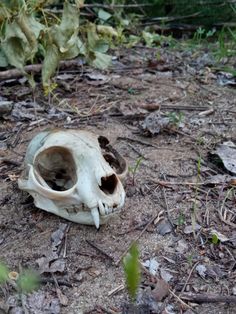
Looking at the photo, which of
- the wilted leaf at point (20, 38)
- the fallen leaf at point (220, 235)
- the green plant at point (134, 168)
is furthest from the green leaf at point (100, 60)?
the fallen leaf at point (220, 235)

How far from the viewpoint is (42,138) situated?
1.94 m

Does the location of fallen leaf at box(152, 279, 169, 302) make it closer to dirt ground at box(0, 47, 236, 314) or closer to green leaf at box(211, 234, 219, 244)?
dirt ground at box(0, 47, 236, 314)

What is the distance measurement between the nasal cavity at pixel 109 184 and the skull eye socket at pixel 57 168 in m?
0.13

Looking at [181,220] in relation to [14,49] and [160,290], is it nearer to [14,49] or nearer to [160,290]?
[160,290]

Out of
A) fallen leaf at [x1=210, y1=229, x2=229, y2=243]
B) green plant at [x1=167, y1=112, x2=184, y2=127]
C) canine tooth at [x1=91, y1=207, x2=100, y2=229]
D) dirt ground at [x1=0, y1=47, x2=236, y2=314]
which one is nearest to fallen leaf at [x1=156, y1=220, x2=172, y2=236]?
dirt ground at [x1=0, y1=47, x2=236, y2=314]

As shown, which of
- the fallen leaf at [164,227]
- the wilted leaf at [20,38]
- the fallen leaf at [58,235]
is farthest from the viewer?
the wilted leaf at [20,38]

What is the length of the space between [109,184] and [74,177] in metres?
0.15

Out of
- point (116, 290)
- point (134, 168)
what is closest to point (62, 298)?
point (116, 290)

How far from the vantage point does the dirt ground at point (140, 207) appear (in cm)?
159

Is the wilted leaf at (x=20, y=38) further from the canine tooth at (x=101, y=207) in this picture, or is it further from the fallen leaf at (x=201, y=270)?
the fallen leaf at (x=201, y=270)

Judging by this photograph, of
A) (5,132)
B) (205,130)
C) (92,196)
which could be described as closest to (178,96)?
(205,130)

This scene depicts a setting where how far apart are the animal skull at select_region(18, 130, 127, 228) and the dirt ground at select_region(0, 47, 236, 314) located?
9 centimetres

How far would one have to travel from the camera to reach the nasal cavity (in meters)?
1.81

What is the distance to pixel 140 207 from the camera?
199cm
